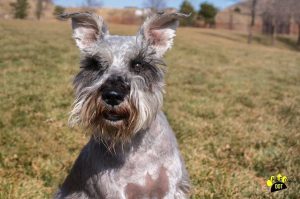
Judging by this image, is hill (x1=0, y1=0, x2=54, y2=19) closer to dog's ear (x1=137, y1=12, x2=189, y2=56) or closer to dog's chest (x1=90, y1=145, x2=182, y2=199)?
dog's ear (x1=137, y1=12, x2=189, y2=56)

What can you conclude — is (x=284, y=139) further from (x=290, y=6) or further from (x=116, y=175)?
(x=290, y=6)

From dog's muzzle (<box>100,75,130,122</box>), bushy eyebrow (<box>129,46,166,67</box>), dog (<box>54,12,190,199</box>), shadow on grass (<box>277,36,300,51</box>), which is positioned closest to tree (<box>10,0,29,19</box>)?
shadow on grass (<box>277,36,300,51</box>)

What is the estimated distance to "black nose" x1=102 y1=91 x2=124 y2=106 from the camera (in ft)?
12.6

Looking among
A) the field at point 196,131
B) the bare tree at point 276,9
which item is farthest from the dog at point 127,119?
the bare tree at point 276,9

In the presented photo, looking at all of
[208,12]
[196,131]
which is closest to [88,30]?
[196,131]

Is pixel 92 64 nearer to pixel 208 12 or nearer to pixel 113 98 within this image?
pixel 113 98

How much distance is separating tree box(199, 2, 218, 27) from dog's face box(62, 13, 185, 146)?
77.1m

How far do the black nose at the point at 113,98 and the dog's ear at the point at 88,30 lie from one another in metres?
1.03

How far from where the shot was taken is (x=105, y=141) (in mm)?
4273

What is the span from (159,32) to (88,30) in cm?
78

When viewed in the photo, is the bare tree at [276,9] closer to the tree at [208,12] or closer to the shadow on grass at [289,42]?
the shadow on grass at [289,42]

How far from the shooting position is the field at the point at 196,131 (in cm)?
647

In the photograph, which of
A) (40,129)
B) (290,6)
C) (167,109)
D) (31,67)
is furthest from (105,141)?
(290,6)

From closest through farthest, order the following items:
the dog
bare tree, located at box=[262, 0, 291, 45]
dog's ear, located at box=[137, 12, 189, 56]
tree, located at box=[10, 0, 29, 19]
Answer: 1. the dog
2. dog's ear, located at box=[137, 12, 189, 56]
3. bare tree, located at box=[262, 0, 291, 45]
4. tree, located at box=[10, 0, 29, 19]
